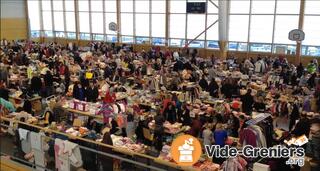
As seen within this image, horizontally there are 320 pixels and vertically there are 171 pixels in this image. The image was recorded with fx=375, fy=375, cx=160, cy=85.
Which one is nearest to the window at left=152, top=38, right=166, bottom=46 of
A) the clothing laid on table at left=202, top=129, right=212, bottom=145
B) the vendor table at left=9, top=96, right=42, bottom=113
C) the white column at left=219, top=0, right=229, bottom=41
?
the white column at left=219, top=0, right=229, bottom=41

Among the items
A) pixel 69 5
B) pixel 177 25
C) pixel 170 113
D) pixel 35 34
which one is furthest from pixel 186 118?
pixel 35 34

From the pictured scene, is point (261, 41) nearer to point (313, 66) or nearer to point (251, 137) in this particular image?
point (313, 66)

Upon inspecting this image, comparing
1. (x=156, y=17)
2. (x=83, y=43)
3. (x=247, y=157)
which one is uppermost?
(x=156, y=17)

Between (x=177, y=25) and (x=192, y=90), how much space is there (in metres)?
15.2

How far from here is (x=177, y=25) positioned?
101 ft

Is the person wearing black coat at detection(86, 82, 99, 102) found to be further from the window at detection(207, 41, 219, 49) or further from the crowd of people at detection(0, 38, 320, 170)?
the window at detection(207, 41, 219, 49)

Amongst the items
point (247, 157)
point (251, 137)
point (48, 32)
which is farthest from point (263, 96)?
point (48, 32)

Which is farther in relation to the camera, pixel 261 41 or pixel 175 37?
pixel 175 37

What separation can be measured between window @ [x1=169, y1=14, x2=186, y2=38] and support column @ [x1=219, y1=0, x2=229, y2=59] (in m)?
4.09

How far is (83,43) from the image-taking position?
3694 cm

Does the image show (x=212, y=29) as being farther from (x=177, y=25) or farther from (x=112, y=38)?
(x=112, y=38)

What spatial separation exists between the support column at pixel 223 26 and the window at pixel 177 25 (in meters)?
4.09

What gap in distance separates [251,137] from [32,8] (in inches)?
1399

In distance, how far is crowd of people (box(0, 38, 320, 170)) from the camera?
11875 millimetres
